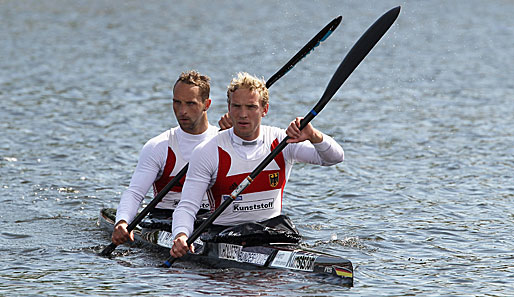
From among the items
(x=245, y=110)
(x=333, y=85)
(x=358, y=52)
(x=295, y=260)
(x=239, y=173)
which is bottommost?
(x=295, y=260)

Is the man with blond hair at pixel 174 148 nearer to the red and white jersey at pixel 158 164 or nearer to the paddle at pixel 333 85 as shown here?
the red and white jersey at pixel 158 164

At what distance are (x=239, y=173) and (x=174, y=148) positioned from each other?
121cm

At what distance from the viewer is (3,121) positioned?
17.6 metres

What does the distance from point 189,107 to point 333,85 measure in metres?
1.60

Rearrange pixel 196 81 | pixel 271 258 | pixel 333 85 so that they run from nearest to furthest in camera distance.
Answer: pixel 271 258
pixel 333 85
pixel 196 81

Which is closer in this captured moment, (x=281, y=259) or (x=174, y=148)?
(x=281, y=259)

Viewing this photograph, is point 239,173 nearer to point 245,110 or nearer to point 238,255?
point 245,110

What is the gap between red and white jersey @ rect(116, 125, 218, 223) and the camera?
877 cm

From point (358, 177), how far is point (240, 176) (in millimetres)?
5990

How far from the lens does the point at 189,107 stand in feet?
28.4

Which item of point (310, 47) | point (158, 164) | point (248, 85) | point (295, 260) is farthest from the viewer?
point (310, 47)

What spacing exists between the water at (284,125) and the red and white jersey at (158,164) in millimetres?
690

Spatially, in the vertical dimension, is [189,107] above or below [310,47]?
below

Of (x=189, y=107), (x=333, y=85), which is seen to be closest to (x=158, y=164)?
(x=189, y=107)
